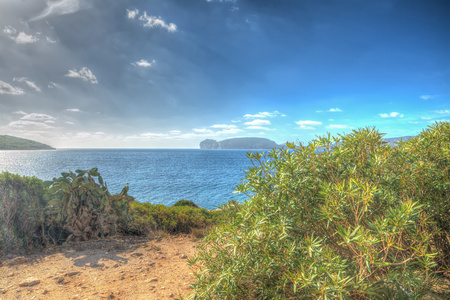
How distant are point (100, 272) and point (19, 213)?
3.38 meters

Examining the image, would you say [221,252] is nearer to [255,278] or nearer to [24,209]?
[255,278]

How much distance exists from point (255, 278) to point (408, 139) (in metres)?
3.20

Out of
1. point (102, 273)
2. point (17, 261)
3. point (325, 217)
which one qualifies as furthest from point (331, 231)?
point (17, 261)

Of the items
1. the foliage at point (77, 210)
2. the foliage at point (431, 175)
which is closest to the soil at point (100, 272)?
the foliage at point (77, 210)

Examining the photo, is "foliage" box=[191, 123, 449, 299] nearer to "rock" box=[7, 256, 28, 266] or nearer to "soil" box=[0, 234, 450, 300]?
"soil" box=[0, 234, 450, 300]

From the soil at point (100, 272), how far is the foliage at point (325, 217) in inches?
60.0

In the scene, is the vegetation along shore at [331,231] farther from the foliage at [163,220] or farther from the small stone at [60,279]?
the foliage at [163,220]

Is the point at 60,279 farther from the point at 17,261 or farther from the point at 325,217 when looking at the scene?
the point at 325,217

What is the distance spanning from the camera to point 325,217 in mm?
A: 1964

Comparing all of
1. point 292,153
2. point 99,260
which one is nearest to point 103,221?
point 99,260

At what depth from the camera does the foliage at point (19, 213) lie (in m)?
5.48

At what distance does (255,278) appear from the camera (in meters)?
2.31

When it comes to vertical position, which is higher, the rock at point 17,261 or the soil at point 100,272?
the rock at point 17,261

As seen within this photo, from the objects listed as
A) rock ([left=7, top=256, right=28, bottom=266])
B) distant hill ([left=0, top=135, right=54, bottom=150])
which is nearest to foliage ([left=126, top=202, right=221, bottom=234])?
rock ([left=7, top=256, right=28, bottom=266])
